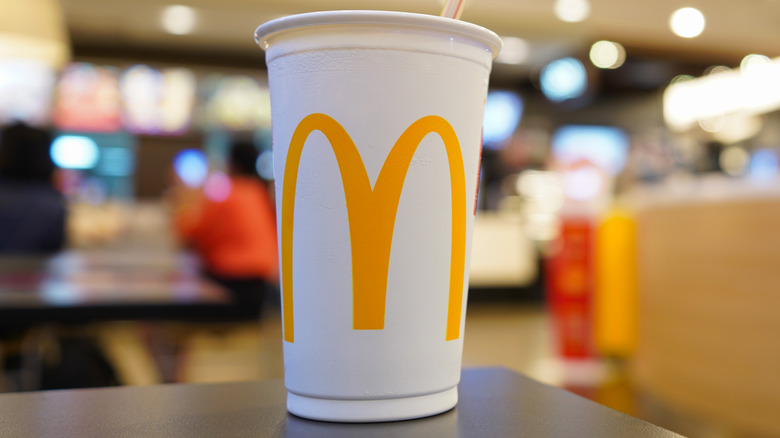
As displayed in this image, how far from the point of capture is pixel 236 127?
6379 millimetres

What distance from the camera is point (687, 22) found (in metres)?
6.08

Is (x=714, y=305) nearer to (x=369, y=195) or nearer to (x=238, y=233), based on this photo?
(x=238, y=233)

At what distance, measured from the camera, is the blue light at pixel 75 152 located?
19.2 feet

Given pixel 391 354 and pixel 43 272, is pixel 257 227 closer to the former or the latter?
pixel 43 272

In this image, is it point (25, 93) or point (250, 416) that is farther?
point (25, 93)

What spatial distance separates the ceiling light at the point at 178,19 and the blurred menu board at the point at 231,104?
0.54 metres

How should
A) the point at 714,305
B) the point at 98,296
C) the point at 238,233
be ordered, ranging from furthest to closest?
1. the point at 238,233
2. the point at 714,305
3. the point at 98,296

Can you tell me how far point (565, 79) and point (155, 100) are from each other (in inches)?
155

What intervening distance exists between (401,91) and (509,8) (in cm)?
549

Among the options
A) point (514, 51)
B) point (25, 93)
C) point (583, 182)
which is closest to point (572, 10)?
point (514, 51)

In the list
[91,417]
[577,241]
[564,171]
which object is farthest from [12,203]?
[564,171]

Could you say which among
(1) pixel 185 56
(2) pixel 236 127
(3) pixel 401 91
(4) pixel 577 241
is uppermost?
(1) pixel 185 56

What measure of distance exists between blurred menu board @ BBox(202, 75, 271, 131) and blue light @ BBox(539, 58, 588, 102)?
285cm

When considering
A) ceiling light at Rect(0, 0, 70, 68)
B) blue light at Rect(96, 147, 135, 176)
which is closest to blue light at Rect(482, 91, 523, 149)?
blue light at Rect(96, 147, 135, 176)
